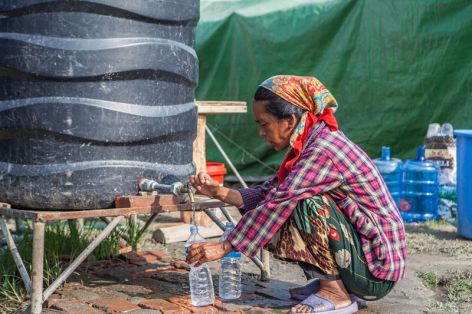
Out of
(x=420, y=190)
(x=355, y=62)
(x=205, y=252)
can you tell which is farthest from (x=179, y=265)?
(x=355, y=62)

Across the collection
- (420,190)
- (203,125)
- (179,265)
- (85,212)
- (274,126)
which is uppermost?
(203,125)

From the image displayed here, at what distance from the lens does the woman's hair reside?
3066 millimetres

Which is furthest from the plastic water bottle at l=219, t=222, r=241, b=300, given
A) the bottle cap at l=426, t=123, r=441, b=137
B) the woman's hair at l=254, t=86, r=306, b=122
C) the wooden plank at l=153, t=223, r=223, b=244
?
the bottle cap at l=426, t=123, r=441, b=137

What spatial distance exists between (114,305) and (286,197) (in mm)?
1011

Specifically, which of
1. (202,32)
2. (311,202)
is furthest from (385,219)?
(202,32)

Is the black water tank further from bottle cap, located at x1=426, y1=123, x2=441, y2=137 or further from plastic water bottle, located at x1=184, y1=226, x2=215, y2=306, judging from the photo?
bottle cap, located at x1=426, y1=123, x2=441, y2=137

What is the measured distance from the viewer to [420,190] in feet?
21.7

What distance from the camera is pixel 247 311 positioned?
3146mm

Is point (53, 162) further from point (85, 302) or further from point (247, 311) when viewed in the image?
point (247, 311)

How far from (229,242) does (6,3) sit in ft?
5.20

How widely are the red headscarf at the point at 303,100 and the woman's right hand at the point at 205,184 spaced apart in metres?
0.36

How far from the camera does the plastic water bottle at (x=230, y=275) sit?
3.53 m

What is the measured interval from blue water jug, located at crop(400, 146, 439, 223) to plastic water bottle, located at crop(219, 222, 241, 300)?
318 cm

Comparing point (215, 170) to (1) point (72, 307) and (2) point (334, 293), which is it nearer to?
(1) point (72, 307)
